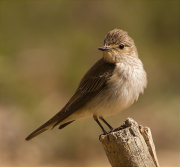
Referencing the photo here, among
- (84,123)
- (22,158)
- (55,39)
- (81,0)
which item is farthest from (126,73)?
(81,0)

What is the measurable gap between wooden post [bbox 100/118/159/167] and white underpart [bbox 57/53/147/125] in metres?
1.43

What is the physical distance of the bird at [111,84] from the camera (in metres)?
5.46

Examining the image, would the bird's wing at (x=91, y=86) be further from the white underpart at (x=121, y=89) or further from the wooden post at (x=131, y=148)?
the wooden post at (x=131, y=148)

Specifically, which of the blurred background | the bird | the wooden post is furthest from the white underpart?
the blurred background

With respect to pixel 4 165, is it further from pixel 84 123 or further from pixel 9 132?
pixel 84 123

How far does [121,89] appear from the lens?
5426 millimetres

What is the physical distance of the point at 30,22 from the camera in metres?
10.7

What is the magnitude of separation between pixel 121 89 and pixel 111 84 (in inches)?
7.4

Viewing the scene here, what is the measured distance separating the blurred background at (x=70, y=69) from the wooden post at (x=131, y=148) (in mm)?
4509

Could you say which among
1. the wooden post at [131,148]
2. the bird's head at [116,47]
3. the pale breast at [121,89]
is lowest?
the wooden post at [131,148]

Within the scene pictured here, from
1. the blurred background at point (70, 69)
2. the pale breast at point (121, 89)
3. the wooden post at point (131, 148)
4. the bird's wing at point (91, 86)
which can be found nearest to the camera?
the wooden post at point (131, 148)

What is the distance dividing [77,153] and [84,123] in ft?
2.63

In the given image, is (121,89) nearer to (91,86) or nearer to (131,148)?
(91,86)

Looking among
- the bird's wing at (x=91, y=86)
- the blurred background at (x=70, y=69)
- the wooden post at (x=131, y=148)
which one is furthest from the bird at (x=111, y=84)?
the blurred background at (x=70, y=69)
